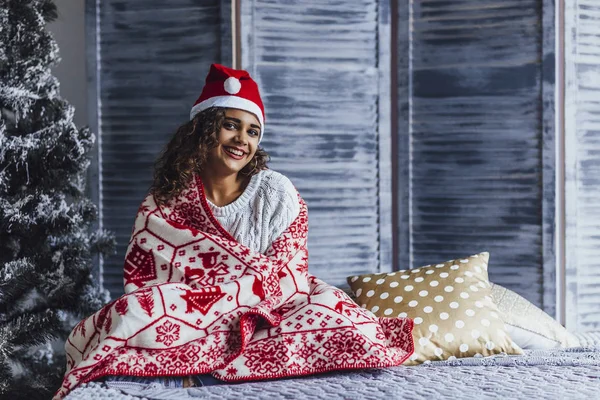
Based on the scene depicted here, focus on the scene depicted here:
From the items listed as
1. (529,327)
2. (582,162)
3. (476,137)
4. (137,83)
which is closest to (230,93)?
(137,83)

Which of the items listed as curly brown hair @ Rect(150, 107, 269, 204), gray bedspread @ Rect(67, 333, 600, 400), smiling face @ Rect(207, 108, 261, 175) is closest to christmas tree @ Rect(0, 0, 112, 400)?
curly brown hair @ Rect(150, 107, 269, 204)

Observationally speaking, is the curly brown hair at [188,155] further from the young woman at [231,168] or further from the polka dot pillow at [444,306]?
the polka dot pillow at [444,306]

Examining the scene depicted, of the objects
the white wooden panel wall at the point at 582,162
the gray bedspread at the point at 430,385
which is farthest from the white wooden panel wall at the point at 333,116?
the gray bedspread at the point at 430,385

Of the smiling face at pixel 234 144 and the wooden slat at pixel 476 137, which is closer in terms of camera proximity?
the smiling face at pixel 234 144

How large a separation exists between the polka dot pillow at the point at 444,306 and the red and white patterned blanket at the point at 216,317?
8 centimetres

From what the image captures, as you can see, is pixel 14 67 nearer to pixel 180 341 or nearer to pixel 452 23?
pixel 180 341

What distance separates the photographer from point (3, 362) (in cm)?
224

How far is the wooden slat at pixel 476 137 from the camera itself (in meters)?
2.75

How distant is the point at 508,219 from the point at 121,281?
5.05 feet

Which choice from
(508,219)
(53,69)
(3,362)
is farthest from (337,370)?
(53,69)

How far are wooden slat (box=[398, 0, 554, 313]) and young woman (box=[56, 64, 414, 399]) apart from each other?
970 mm

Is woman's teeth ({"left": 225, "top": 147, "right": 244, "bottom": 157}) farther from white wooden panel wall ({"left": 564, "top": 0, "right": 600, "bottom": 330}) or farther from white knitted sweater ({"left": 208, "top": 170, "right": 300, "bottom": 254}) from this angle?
white wooden panel wall ({"left": 564, "top": 0, "right": 600, "bottom": 330})

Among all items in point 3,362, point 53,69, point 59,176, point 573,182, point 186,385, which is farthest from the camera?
point 53,69

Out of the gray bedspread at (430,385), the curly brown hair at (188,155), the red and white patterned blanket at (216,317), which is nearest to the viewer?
the gray bedspread at (430,385)
